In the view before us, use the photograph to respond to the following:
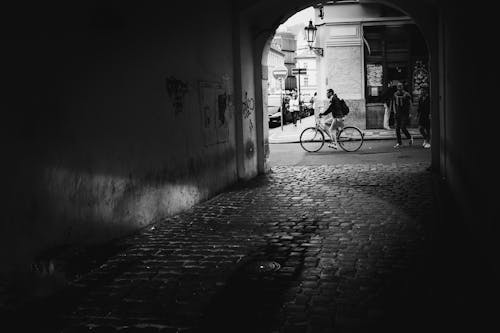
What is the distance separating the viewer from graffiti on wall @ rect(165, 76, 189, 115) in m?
8.82

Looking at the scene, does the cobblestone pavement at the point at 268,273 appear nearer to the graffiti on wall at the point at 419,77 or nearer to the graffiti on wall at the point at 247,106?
the graffiti on wall at the point at 247,106

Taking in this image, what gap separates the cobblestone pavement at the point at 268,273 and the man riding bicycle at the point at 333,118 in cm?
849

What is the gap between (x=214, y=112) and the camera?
11.0 metres

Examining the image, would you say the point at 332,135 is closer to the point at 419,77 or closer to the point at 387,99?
the point at 387,99

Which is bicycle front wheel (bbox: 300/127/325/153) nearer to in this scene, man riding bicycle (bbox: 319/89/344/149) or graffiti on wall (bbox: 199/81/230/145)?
man riding bicycle (bbox: 319/89/344/149)

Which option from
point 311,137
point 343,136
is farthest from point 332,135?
point 311,137

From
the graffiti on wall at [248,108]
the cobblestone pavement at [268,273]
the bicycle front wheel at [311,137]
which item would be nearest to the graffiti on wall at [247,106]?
the graffiti on wall at [248,108]

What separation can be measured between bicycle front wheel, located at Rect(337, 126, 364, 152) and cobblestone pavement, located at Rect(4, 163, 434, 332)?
8627mm

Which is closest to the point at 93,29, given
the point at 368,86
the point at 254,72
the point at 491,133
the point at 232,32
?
the point at 491,133

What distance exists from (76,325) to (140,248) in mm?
2417

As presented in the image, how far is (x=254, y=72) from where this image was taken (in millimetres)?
13625

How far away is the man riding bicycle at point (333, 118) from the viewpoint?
17.9 m

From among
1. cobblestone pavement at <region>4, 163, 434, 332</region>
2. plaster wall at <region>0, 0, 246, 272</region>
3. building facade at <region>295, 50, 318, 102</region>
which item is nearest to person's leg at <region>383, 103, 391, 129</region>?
plaster wall at <region>0, 0, 246, 272</region>

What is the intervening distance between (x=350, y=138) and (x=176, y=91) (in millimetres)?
10097
